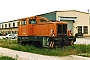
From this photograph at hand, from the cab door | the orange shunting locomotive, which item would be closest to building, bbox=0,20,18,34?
the orange shunting locomotive

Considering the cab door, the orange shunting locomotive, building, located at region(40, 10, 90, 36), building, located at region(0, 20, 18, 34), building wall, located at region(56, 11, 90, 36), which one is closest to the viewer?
the orange shunting locomotive

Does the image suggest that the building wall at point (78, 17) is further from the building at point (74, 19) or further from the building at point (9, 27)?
the building at point (9, 27)

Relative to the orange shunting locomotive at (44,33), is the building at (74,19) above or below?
above

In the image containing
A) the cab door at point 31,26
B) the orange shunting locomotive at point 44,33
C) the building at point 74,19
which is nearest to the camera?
the orange shunting locomotive at point 44,33

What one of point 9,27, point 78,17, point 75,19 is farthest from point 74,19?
point 9,27

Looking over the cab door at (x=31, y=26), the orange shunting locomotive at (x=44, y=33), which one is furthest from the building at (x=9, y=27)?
the cab door at (x=31, y=26)

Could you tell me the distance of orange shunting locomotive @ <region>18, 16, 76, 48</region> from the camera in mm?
21266

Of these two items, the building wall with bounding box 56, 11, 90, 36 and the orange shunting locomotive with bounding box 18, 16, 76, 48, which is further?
the building wall with bounding box 56, 11, 90, 36

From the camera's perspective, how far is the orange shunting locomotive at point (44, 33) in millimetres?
21266

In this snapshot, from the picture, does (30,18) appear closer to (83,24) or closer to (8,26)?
(83,24)

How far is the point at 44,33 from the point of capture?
74.7 ft

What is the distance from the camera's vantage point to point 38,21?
79.5 ft

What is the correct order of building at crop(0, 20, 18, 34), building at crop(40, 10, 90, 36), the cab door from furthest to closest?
building at crop(0, 20, 18, 34) → building at crop(40, 10, 90, 36) → the cab door

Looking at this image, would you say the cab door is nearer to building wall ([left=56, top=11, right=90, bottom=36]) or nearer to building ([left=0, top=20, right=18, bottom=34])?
building wall ([left=56, top=11, right=90, bottom=36])
